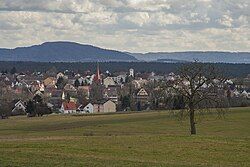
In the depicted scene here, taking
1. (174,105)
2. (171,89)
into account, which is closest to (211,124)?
(174,105)

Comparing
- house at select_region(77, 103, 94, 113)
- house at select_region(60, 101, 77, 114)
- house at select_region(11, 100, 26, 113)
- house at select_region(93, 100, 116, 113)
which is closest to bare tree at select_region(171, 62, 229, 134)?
house at select_region(11, 100, 26, 113)

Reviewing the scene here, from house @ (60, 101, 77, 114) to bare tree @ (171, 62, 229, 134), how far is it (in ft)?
258

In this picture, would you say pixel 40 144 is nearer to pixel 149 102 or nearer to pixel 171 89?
pixel 171 89

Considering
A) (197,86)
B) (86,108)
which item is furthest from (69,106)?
(197,86)

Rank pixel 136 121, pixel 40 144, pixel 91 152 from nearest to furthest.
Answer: pixel 91 152, pixel 40 144, pixel 136 121

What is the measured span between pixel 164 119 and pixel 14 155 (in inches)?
1955

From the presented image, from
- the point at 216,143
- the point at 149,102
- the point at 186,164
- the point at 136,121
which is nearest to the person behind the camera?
the point at 186,164

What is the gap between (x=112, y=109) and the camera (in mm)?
125250

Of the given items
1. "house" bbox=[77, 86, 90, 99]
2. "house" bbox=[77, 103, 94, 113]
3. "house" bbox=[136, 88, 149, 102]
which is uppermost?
"house" bbox=[77, 86, 90, 99]

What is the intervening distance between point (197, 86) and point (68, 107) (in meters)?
82.2

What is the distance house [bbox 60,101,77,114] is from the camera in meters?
124

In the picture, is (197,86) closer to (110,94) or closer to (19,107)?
(19,107)

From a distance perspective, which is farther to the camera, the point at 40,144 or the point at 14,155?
the point at 40,144

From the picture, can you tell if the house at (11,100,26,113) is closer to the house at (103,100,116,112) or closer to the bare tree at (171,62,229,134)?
the house at (103,100,116,112)
